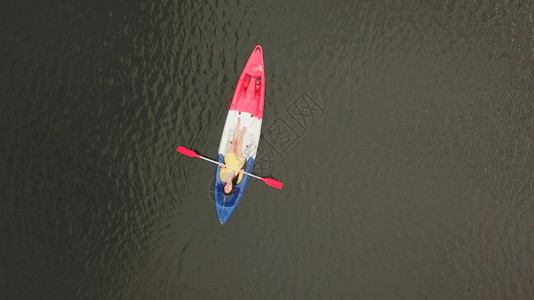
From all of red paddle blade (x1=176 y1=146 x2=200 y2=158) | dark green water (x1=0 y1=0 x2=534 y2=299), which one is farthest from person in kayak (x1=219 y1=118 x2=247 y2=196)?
red paddle blade (x1=176 y1=146 x2=200 y2=158)

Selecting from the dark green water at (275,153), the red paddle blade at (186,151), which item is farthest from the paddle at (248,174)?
the dark green water at (275,153)

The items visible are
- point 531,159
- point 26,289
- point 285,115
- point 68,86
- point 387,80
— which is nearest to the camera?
point 26,289

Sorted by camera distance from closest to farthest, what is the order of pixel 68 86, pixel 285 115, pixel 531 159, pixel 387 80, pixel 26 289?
pixel 26 289 < pixel 68 86 < pixel 285 115 < pixel 387 80 < pixel 531 159

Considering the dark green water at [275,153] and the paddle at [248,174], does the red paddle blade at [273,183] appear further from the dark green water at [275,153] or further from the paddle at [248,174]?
the dark green water at [275,153]

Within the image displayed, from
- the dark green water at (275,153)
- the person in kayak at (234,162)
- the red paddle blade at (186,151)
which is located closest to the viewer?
the dark green water at (275,153)

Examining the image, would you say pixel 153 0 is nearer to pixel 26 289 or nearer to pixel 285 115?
pixel 285 115

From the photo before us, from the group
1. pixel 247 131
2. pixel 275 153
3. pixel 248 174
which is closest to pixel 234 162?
pixel 248 174

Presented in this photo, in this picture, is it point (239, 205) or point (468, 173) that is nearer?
point (239, 205)

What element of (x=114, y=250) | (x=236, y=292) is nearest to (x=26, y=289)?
(x=114, y=250)
